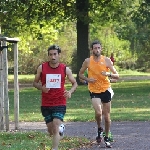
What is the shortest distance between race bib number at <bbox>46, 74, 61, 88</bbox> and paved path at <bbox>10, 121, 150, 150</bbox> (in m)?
1.84

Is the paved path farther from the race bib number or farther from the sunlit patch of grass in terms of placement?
the race bib number

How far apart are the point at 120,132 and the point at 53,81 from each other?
4.77m

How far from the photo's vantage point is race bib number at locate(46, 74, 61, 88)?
30.5 feet

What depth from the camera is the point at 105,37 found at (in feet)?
239

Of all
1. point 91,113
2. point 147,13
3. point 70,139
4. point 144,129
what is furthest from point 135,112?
point 147,13

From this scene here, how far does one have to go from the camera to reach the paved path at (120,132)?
10946mm

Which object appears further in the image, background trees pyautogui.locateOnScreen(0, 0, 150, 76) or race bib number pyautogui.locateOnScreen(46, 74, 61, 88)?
background trees pyautogui.locateOnScreen(0, 0, 150, 76)

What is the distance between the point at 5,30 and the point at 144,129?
30.4m

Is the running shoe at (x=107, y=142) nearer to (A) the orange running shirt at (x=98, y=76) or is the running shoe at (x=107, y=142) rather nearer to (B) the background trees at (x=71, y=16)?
(A) the orange running shirt at (x=98, y=76)

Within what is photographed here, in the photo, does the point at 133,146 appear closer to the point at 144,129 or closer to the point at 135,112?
the point at 144,129

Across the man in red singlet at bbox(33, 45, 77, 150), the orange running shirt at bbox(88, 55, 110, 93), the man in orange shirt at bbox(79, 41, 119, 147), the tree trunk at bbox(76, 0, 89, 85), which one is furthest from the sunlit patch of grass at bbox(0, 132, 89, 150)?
the tree trunk at bbox(76, 0, 89, 85)

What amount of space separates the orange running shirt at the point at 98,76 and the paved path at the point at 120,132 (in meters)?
1.09

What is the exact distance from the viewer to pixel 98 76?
11.2 metres

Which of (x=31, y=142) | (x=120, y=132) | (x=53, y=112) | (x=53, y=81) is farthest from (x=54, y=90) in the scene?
(x=120, y=132)
